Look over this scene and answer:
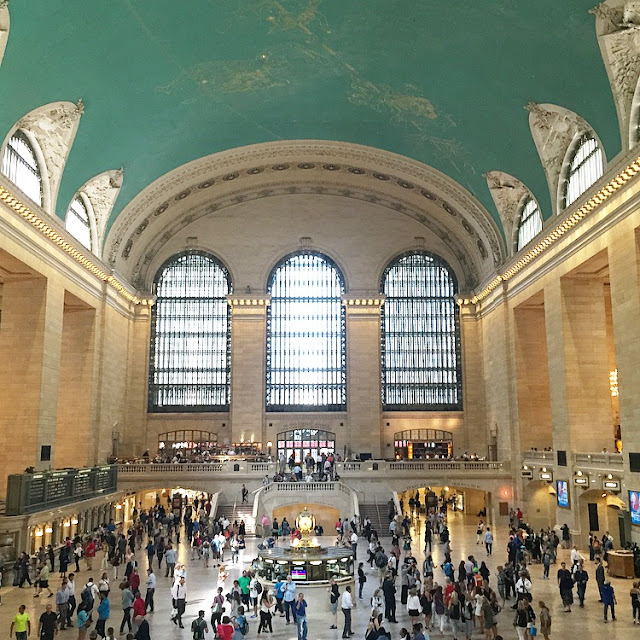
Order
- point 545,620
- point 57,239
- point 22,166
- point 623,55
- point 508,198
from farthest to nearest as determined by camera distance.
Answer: point 508,198 → point 57,239 → point 22,166 → point 623,55 → point 545,620

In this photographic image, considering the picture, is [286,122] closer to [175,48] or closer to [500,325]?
[175,48]

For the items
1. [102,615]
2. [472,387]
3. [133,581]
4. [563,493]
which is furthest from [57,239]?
[472,387]

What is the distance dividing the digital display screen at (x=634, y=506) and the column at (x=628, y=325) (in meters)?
1.03

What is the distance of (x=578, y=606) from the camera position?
16203mm

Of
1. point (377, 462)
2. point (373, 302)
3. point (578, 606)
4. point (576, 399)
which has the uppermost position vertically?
point (373, 302)

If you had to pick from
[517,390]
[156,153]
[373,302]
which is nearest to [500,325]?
[517,390]

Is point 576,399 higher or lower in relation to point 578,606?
higher

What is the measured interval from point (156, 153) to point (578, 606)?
24398mm

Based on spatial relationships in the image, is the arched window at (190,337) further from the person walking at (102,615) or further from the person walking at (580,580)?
the person walking at (102,615)

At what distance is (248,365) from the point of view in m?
39.3

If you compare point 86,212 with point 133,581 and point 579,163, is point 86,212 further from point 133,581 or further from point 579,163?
point 579,163

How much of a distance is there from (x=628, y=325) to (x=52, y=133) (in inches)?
824

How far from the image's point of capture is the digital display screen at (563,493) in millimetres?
25781

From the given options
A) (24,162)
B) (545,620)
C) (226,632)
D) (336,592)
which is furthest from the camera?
(24,162)
